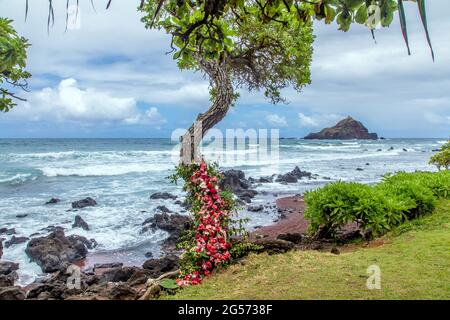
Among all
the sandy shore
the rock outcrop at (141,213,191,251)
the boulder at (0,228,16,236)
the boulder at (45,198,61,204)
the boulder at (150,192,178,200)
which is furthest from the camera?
the boulder at (150,192,178,200)

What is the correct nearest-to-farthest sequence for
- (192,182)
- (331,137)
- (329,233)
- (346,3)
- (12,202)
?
(346,3) → (192,182) → (329,233) → (12,202) → (331,137)

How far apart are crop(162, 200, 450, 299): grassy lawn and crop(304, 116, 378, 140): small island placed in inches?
3676

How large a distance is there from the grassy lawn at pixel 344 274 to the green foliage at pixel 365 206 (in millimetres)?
462

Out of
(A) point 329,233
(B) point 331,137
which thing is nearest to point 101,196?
(A) point 329,233

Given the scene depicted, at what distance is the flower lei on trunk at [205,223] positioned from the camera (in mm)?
6105

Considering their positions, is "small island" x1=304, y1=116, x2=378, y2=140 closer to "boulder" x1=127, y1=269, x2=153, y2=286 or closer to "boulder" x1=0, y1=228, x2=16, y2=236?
"boulder" x1=0, y1=228, x2=16, y2=236

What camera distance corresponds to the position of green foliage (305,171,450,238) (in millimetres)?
7340

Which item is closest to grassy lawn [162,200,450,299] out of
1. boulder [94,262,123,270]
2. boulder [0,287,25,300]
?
boulder [0,287,25,300]

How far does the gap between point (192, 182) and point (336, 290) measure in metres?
2.63

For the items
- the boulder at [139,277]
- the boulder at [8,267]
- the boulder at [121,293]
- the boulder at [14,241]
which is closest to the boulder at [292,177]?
the boulder at [14,241]

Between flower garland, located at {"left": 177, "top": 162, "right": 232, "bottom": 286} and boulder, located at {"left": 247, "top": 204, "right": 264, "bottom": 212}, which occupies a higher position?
flower garland, located at {"left": 177, "top": 162, "right": 232, "bottom": 286}
